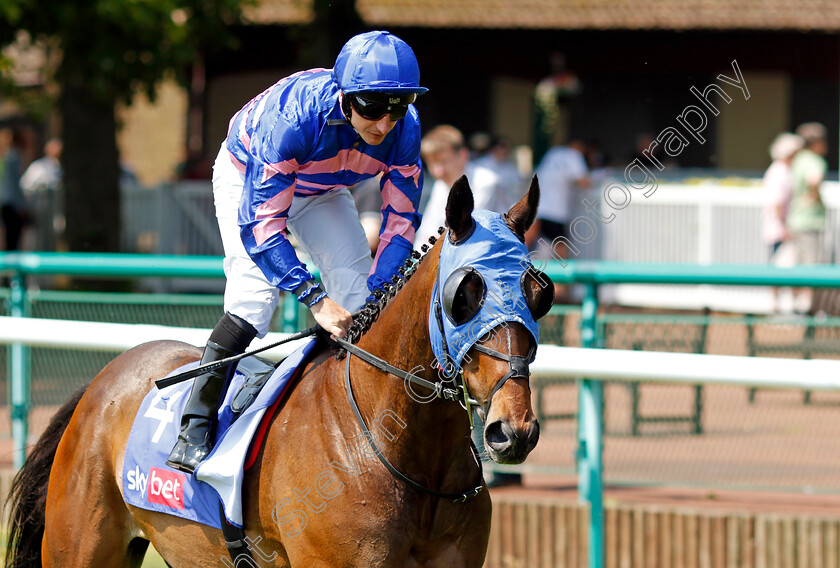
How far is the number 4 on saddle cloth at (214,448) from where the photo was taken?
10.3 feet

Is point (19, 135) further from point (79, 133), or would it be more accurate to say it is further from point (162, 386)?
point (162, 386)

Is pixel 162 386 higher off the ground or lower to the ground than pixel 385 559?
higher

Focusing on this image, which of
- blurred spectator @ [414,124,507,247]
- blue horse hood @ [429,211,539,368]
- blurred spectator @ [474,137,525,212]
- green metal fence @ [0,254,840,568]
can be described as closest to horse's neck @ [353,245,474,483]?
blue horse hood @ [429,211,539,368]

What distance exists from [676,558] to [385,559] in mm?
2383

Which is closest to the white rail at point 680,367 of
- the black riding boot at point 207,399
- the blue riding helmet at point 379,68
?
the black riding boot at point 207,399

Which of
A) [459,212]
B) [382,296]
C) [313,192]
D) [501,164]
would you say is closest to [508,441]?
[459,212]

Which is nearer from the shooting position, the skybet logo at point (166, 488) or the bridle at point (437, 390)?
the bridle at point (437, 390)

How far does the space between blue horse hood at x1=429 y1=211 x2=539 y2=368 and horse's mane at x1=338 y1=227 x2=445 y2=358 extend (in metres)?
0.22

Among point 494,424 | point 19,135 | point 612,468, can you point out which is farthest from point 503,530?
point 19,135

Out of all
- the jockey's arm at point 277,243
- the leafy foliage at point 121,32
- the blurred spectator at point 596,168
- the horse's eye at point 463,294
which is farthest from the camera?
the blurred spectator at point 596,168

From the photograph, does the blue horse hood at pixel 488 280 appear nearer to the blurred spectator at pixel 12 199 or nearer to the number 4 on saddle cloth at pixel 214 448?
the number 4 on saddle cloth at pixel 214 448

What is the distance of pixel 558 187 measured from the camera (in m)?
11.1

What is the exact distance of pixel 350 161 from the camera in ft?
10.7

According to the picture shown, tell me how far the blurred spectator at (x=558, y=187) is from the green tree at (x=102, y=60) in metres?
3.52
